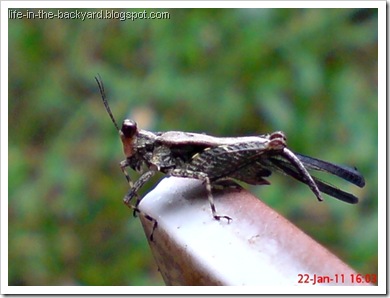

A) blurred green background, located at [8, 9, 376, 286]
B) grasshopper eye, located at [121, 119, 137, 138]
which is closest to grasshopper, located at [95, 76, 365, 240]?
grasshopper eye, located at [121, 119, 137, 138]

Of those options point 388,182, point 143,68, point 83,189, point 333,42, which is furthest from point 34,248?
point 388,182
